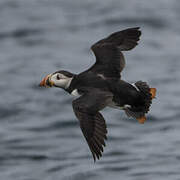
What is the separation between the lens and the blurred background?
30.5ft

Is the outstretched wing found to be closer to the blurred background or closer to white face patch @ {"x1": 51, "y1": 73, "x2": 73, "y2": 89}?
white face patch @ {"x1": 51, "y1": 73, "x2": 73, "y2": 89}

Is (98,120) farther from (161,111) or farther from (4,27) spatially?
(4,27)

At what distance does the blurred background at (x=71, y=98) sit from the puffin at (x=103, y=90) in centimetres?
154

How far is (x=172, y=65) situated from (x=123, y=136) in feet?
7.63

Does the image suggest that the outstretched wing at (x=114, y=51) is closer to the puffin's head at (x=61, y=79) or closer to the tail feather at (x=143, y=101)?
the puffin's head at (x=61, y=79)

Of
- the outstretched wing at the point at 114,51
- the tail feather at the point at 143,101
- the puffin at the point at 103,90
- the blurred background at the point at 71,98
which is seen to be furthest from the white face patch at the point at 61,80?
the blurred background at the point at 71,98

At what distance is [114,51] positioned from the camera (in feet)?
25.6

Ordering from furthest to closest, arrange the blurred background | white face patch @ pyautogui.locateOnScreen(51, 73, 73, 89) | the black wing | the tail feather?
the blurred background
white face patch @ pyautogui.locateOnScreen(51, 73, 73, 89)
the tail feather
the black wing

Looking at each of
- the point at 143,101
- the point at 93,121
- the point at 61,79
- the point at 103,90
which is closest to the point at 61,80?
the point at 61,79

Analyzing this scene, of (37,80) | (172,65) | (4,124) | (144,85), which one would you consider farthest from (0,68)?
(144,85)

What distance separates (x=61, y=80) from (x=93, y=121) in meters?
1.01

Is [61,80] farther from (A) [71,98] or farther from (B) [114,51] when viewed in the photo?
(A) [71,98]

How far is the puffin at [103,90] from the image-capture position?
673 cm

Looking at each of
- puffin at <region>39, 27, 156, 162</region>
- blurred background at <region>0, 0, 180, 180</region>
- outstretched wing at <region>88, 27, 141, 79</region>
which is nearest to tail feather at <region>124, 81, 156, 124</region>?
puffin at <region>39, 27, 156, 162</region>
